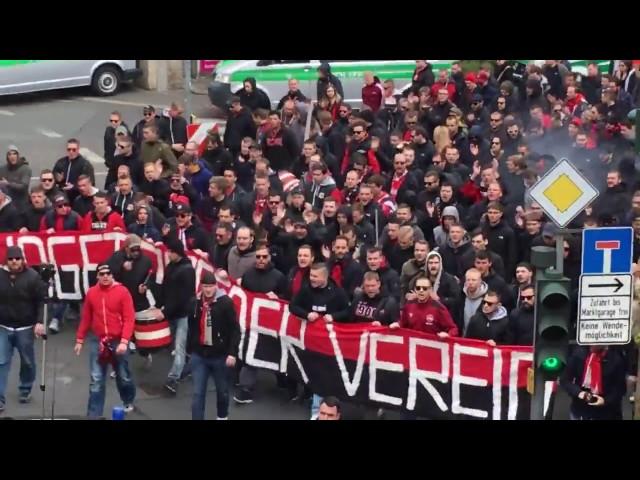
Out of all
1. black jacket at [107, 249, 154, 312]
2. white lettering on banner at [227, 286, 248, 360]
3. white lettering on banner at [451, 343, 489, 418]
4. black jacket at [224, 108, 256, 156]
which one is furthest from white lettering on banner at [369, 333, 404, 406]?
black jacket at [224, 108, 256, 156]

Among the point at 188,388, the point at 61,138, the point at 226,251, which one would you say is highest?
the point at 61,138

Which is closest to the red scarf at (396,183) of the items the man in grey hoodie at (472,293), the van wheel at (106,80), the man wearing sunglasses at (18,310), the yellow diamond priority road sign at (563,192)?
the man in grey hoodie at (472,293)

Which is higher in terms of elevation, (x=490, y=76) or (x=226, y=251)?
(x=490, y=76)

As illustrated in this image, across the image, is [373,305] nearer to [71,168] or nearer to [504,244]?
[504,244]

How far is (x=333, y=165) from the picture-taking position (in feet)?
56.1

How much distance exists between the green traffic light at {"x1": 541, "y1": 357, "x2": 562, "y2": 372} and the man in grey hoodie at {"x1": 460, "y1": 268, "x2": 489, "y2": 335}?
2.06 metres

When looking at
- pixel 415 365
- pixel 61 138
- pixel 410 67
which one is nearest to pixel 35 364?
pixel 415 365

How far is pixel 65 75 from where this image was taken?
84.0 ft

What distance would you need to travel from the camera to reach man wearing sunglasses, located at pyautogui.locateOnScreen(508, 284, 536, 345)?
37.6ft

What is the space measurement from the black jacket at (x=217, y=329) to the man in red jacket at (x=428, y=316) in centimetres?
141

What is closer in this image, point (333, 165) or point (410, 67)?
point (333, 165)

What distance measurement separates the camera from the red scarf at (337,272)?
1289 cm

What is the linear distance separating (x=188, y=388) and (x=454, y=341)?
3.01m

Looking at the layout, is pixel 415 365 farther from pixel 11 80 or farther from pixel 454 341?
pixel 11 80
